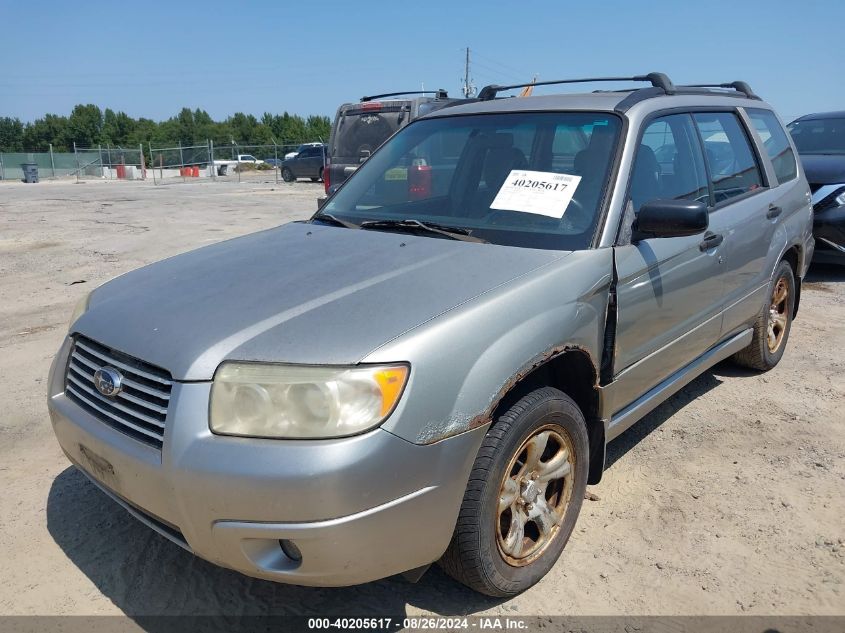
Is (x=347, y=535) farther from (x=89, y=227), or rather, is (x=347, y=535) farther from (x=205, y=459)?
(x=89, y=227)

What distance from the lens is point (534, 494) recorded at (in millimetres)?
2555

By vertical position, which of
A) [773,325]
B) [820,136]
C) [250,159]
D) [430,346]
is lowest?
[773,325]

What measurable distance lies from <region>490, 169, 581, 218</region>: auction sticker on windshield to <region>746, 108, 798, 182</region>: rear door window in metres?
2.13

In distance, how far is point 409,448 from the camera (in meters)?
1.99

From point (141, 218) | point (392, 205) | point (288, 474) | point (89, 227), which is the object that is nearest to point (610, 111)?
point (392, 205)

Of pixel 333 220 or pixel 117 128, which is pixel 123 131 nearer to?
pixel 117 128

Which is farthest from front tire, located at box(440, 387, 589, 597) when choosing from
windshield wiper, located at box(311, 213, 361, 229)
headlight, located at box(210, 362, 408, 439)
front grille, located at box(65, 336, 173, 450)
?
windshield wiper, located at box(311, 213, 361, 229)

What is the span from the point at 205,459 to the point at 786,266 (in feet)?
14.0

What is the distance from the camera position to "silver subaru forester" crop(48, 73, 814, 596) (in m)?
1.98

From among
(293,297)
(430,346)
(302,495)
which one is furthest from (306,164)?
(302,495)

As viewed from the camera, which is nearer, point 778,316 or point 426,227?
point 426,227

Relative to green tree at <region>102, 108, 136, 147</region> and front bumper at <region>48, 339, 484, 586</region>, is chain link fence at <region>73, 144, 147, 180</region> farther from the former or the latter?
green tree at <region>102, 108, 136, 147</region>

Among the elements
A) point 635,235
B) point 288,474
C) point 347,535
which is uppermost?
point 635,235

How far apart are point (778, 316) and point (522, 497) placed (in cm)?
333
